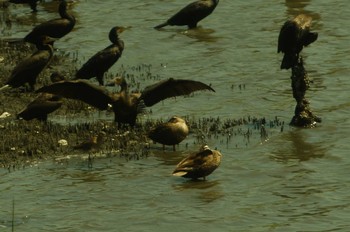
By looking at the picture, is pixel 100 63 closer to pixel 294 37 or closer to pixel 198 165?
pixel 294 37

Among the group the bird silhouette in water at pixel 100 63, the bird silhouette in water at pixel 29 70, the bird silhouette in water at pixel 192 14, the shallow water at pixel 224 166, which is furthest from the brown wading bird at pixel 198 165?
the bird silhouette in water at pixel 192 14

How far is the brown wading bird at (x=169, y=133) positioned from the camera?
17.4m

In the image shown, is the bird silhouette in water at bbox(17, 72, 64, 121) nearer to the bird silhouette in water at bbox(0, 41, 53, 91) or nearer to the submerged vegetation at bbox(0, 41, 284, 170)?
the submerged vegetation at bbox(0, 41, 284, 170)

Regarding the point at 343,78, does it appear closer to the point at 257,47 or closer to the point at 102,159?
the point at 257,47

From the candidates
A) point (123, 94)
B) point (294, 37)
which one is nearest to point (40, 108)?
point (123, 94)

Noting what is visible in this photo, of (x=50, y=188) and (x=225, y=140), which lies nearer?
(x=50, y=188)

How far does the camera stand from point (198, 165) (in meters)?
15.9

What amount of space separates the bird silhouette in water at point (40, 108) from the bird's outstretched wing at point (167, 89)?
1433 millimetres

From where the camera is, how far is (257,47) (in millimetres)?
25719

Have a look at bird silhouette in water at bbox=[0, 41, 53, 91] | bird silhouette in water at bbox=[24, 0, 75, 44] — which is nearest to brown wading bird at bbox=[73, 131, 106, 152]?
bird silhouette in water at bbox=[0, 41, 53, 91]

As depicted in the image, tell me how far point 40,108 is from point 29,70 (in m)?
2.35

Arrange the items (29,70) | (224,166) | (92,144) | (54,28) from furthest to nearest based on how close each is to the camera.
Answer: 1. (54,28)
2. (29,70)
3. (92,144)
4. (224,166)

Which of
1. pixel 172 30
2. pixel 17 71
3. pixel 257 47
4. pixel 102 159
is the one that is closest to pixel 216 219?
pixel 102 159

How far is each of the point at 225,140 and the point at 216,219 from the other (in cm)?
392
